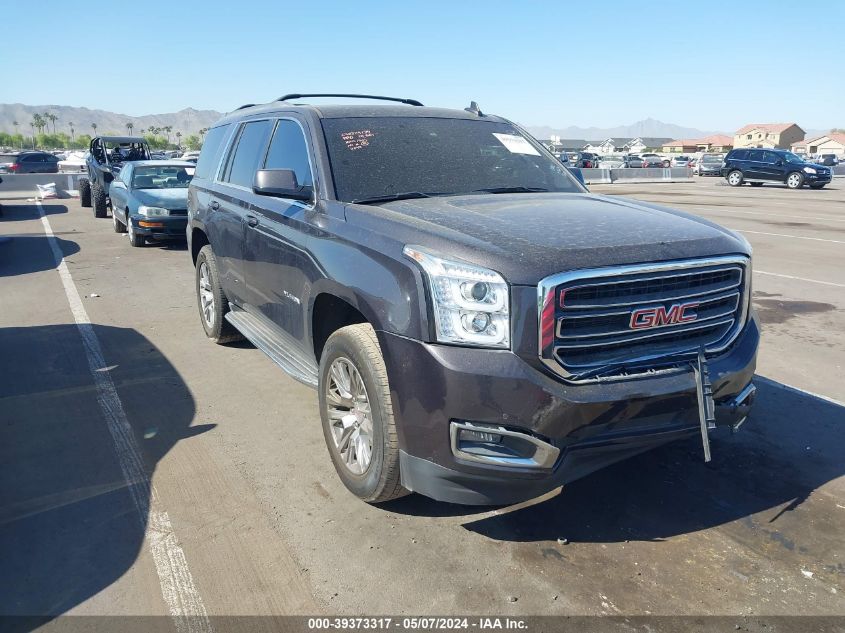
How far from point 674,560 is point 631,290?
130 centimetres

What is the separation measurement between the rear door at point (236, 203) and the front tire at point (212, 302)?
5.9 inches

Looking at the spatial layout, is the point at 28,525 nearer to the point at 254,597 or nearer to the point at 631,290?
the point at 254,597

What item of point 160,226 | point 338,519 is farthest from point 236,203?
point 160,226

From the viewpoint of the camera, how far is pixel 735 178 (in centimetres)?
3334

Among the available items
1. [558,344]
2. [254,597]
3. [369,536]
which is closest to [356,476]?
[369,536]

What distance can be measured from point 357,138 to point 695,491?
115 inches

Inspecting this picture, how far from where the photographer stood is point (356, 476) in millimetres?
3605

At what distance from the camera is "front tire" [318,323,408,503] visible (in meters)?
3.22

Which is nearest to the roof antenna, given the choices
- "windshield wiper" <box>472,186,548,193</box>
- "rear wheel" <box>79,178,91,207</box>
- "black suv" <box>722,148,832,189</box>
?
"windshield wiper" <box>472,186,548,193</box>

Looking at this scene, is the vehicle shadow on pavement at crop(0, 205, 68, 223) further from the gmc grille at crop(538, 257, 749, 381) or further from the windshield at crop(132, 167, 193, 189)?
the gmc grille at crop(538, 257, 749, 381)

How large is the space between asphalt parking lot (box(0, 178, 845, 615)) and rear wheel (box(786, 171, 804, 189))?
2931 centimetres

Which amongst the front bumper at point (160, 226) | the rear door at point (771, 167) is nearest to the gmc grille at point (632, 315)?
the front bumper at point (160, 226)

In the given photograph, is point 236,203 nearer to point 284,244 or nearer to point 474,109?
point 284,244

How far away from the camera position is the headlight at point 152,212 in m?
12.9
